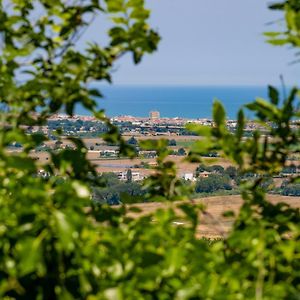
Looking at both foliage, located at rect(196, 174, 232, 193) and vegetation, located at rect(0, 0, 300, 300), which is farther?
foliage, located at rect(196, 174, 232, 193)

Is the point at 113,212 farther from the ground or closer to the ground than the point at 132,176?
farther from the ground

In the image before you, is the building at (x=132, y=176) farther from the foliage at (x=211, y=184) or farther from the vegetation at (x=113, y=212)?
the vegetation at (x=113, y=212)

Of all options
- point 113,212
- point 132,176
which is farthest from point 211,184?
point 113,212

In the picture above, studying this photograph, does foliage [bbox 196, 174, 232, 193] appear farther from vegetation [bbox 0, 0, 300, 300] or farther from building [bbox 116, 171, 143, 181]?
vegetation [bbox 0, 0, 300, 300]

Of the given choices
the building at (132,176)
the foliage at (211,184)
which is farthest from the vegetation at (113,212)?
the foliage at (211,184)

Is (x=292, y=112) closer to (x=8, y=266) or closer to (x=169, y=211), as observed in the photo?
(x=169, y=211)

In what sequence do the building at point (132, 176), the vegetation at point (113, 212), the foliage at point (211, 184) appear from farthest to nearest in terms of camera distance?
the foliage at point (211, 184), the building at point (132, 176), the vegetation at point (113, 212)

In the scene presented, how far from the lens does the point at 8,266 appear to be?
1.72 m

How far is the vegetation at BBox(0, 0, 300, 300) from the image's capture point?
1.73m

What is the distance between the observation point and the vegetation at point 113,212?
1733 mm

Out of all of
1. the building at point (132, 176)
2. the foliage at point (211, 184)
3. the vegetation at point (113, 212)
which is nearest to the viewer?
the vegetation at point (113, 212)

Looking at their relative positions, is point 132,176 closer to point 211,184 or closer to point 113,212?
point 211,184

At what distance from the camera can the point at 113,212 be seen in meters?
2.23

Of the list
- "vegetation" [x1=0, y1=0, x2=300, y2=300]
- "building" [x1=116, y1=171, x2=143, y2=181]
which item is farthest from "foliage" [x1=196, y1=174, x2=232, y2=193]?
"vegetation" [x1=0, y1=0, x2=300, y2=300]
